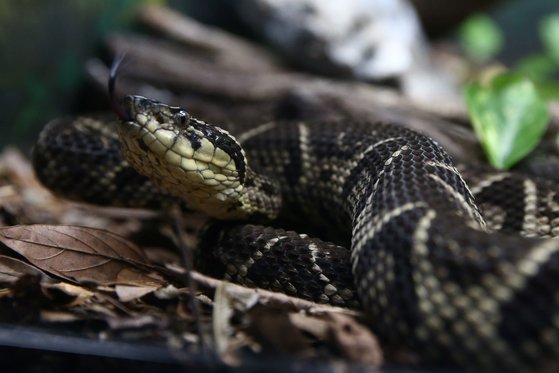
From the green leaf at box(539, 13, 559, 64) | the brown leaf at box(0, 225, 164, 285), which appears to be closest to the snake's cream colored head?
the brown leaf at box(0, 225, 164, 285)

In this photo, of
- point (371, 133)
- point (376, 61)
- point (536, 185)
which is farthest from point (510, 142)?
point (376, 61)

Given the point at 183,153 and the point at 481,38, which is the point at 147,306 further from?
the point at 481,38

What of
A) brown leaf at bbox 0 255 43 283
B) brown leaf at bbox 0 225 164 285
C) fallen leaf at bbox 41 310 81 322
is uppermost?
fallen leaf at bbox 41 310 81 322

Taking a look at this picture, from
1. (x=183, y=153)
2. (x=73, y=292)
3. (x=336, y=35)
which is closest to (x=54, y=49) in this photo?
(x=336, y=35)

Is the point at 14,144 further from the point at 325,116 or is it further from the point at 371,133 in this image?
the point at 371,133

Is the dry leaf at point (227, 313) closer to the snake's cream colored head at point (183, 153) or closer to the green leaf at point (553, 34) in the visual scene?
the snake's cream colored head at point (183, 153)

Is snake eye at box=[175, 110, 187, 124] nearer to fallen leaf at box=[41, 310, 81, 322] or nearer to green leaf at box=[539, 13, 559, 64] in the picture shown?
fallen leaf at box=[41, 310, 81, 322]

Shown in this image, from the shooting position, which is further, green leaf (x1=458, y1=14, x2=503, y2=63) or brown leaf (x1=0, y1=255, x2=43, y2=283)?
green leaf (x1=458, y1=14, x2=503, y2=63)
